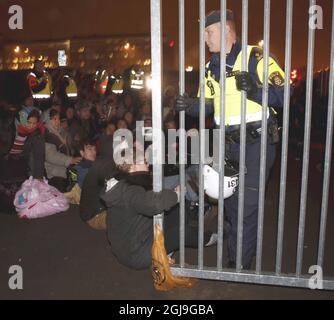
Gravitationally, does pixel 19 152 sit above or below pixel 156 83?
below

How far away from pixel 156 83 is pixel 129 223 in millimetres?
1172

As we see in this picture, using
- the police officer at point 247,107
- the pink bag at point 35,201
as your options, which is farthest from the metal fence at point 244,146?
the pink bag at point 35,201

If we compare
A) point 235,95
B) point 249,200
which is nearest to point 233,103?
point 235,95

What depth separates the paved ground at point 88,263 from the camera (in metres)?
3.42

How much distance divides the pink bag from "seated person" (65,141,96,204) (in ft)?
1.42

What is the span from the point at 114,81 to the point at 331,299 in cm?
1013

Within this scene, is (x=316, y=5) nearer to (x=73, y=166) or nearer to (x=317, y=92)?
(x=73, y=166)

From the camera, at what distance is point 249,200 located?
3422 millimetres

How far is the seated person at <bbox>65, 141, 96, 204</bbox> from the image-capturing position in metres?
6.08

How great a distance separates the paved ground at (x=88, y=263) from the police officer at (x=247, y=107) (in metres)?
0.43

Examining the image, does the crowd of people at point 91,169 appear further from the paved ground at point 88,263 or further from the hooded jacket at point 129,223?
the paved ground at point 88,263

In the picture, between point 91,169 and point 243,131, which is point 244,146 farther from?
point 91,169
